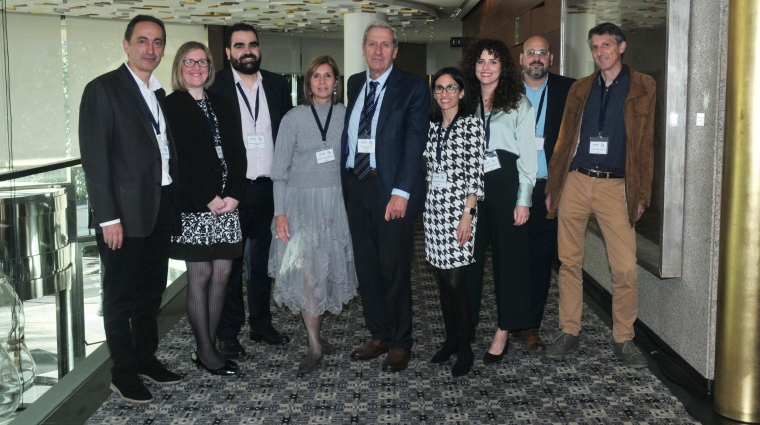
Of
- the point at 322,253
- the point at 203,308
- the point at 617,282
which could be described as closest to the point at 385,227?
the point at 322,253

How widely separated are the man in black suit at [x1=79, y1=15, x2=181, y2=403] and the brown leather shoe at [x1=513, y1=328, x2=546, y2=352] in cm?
201

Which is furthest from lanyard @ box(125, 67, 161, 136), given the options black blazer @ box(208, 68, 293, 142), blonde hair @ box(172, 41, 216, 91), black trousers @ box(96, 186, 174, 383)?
black blazer @ box(208, 68, 293, 142)

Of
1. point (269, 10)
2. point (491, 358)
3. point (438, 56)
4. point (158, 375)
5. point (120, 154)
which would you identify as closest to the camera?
point (120, 154)

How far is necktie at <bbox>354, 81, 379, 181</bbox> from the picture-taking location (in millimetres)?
3652

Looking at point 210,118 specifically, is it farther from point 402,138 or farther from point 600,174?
point 600,174

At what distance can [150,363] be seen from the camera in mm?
3598

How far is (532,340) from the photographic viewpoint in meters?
4.09

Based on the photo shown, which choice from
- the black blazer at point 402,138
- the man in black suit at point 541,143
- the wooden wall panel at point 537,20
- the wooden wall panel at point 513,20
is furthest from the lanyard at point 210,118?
the wooden wall panel at point 537,20

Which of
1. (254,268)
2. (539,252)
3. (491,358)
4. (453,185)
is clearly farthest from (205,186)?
(539,252)

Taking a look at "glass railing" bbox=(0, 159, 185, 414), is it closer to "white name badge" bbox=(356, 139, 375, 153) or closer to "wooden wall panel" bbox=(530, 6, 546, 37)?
"white name badge" bbox=(356, 139, 375, 153)

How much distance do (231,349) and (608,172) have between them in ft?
7.32

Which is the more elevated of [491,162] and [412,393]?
[491,162]

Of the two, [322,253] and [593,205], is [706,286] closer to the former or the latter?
[593,205]

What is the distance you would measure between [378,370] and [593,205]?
1418mm
